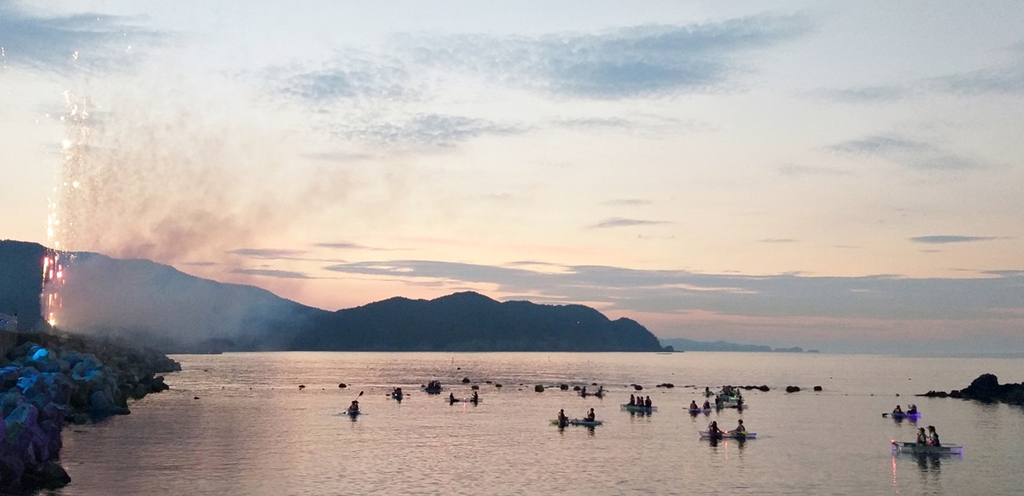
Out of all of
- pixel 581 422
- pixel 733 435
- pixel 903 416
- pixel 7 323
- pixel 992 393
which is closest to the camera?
pixel 733 435

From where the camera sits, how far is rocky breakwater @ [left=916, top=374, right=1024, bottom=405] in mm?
108312

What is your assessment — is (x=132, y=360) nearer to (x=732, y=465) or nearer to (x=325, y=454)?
(x=325, y=454)

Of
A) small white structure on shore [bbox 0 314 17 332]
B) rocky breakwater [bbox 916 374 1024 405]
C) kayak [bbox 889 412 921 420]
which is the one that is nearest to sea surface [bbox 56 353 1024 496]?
kayak [bbox 889 412 921 420]

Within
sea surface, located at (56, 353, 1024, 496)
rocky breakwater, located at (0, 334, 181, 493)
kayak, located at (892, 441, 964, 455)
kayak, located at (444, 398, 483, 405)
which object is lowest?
sea surface, located at (56, 353, 1024, 496)

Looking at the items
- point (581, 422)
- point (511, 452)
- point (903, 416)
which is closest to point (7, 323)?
point (581, 422)

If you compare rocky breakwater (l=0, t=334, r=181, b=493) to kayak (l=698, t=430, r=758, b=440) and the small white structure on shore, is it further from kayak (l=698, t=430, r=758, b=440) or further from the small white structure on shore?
kayak (l=698, t=430, r=758, b=440)

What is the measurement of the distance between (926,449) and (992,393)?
66614 mm

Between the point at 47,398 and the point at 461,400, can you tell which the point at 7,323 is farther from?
the point at 461,400

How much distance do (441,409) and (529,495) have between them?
176 ft

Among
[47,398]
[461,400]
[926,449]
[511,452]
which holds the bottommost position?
[511,452]

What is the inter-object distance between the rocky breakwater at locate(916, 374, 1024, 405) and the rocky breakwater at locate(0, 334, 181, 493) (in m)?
102

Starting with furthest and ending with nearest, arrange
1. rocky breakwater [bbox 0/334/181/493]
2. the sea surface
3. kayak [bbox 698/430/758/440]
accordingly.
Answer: kayak [bbox 698/430/758/440] < the sea surface < rocky breakwater [bbox 0/334/181/493]

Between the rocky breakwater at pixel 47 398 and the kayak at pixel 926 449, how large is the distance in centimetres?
Result: 5133

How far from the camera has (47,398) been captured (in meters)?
57.1
